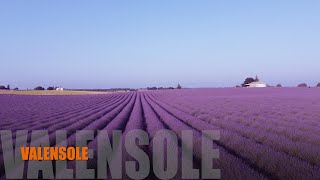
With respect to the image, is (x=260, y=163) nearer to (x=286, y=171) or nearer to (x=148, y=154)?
(x=286, y=171)

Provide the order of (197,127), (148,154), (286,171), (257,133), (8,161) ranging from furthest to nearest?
(197,127), (257,133), (148,154), (8,161), (286,171)

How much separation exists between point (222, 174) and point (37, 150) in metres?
3.87

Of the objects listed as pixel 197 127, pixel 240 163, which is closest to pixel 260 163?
pixel 240 163

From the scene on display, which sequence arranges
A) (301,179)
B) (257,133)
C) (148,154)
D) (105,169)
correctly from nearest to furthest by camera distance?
(301,179), (105,169), (148,154), (257,133)

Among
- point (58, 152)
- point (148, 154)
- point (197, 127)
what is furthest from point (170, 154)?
point (197, 127)

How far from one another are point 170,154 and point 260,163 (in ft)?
5.11

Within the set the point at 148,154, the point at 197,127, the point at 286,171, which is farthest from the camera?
the point at 197,127

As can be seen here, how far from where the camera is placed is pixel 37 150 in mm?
8258

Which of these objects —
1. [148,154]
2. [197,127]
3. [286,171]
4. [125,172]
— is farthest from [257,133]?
[125,172]

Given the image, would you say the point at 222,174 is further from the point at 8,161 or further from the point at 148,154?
the point at 8,161

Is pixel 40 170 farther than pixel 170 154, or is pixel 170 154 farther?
pixel 170 154

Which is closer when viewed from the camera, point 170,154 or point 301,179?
Result: point 301,179

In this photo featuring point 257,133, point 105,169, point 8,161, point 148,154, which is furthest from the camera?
point 257,133

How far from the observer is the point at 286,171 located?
6094 millimetres
